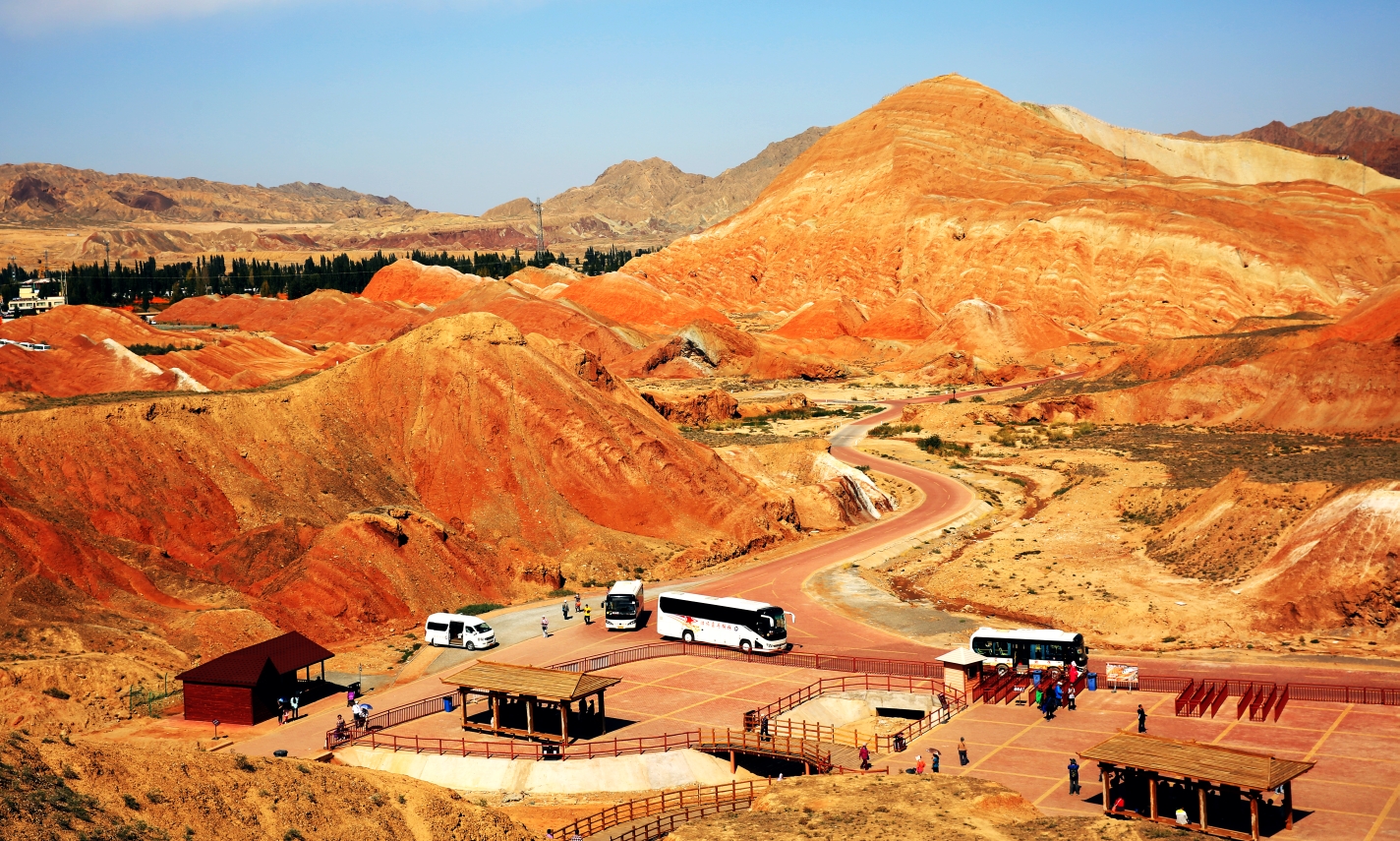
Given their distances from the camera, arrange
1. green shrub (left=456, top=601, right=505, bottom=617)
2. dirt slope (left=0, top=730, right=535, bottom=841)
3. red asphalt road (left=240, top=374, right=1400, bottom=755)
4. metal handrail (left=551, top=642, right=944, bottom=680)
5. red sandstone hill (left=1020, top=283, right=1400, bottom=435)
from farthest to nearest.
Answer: red sandstone hill (left=1020, top=283, right=1400, bottom=435)
green shrub (left=456, top=601, right=505, bottom=617)
metal handrail (left=551, top=642, right=944, bottom=680)
red asphalt road (left=240, top=374, right=1400, bottom=755)
dirt slope (left=0, top=730, right=535, bottom=841)

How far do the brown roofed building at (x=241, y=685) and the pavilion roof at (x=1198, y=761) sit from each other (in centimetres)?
2564

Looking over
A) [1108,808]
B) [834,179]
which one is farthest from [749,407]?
[834,179]

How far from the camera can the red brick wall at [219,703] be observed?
39781 mm

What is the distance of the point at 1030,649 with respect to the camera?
43.2 metres

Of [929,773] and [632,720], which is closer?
[929,773]

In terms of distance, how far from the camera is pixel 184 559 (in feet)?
170

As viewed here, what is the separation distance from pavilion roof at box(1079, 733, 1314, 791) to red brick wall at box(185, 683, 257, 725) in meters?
25.9

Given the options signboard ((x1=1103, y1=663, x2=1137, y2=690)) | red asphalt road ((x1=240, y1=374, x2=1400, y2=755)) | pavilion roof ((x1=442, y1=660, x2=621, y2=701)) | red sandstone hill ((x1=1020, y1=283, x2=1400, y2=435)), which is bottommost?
red asphalt road ((x1=240, y1=374, x2=1400, y2=755))

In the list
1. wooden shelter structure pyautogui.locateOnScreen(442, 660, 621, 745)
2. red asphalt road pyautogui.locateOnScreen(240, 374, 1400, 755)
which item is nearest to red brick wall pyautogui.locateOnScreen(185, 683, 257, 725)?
red asphalt road pyautogui.locateOnScreen(240, 374, 1400, 755)

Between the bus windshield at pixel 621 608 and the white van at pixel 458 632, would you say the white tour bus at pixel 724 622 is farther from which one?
the white van at pixel 458 632

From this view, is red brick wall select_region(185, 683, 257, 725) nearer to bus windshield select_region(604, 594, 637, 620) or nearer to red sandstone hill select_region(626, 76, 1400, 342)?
bus windshield select_region(604, 594, 637, 620)

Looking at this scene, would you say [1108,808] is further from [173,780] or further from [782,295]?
[782,295]

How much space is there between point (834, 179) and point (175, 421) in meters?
154

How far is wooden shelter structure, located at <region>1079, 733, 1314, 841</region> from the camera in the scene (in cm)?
2867
